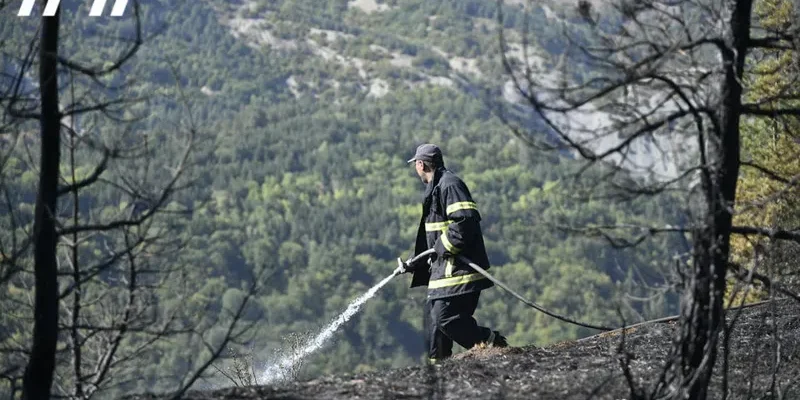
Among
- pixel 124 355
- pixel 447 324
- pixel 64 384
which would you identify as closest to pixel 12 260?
pixel 124 355

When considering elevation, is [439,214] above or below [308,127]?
below

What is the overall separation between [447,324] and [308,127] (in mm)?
168509

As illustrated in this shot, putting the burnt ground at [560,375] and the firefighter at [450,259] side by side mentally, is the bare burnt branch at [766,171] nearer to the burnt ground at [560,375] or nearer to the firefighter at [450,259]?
the burnt ground at [560,375]

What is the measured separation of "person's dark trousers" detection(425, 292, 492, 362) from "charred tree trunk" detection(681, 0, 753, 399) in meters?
3.73

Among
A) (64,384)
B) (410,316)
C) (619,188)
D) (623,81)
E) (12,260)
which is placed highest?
(410,316)

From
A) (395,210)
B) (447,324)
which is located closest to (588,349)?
(447,324)

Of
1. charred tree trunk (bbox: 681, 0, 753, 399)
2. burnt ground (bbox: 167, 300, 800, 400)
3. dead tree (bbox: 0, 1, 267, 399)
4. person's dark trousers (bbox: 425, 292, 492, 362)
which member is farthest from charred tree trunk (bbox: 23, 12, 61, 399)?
person's dark trousers (bbox: 425, 292, 492, 362)

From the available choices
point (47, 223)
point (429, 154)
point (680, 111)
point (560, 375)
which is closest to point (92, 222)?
point (47, 223)

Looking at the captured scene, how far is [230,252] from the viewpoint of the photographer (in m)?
133

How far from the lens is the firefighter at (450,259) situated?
34.2ft

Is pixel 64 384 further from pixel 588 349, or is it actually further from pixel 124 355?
pixel 588 349

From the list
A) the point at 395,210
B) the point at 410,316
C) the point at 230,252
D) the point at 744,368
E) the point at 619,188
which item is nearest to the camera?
the point at 619,188

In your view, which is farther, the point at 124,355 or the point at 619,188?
the point at 124,355

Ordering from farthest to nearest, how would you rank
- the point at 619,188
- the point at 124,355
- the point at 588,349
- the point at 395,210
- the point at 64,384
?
the point at 395,210
the point at 588,349
the point at 64,384
the point at 124,355
the point at 619,188
